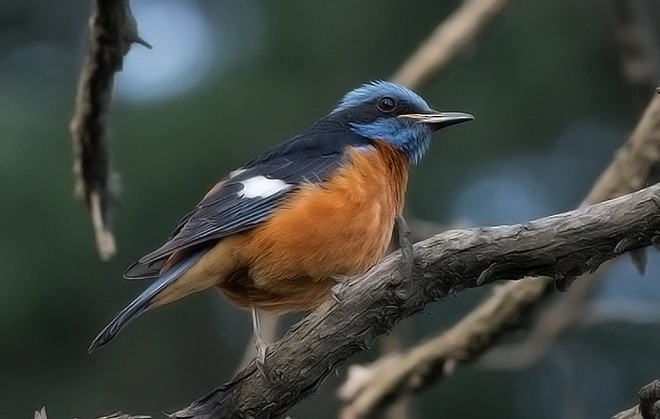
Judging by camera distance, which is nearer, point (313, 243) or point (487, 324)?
point (313, 243)

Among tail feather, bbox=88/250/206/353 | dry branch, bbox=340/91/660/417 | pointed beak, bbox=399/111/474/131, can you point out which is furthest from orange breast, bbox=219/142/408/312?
dry branch, bbox=340/91/660/417

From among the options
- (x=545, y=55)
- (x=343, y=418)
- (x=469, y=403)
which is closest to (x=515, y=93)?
(x=545, y=55)

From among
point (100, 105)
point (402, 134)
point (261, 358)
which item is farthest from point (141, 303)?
point (402, 134)

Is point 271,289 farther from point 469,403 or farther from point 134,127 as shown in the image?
point 469,403

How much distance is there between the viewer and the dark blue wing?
4.25m

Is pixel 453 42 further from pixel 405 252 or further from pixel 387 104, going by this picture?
pixel 405 252

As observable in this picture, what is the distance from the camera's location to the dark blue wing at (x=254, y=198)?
4.25 metres

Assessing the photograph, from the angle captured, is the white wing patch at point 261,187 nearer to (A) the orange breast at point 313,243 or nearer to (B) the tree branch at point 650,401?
(A) the orange breast at point 313,243

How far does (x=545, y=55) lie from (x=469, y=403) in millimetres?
2807

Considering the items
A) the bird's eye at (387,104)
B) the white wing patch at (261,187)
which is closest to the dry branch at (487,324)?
the bird's eye at (387,104)

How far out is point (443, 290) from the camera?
141 inches

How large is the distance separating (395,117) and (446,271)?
5.39 ft

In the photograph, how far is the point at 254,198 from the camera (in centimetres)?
445

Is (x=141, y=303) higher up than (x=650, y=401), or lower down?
higher up
